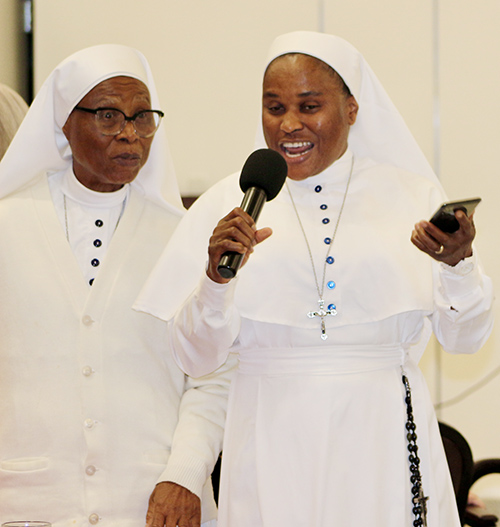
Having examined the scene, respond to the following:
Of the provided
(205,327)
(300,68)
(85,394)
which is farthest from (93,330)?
(300,68)

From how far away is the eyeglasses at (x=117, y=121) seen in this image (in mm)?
3023

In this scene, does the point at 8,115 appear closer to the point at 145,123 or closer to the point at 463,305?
the point at 145,123

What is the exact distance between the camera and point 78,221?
3.08 m

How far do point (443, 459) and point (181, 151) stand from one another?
12.1ft

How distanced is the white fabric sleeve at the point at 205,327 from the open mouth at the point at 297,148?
21.3 inches

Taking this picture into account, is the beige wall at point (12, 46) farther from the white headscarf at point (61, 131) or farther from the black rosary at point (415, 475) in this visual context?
the black rosary at point (415, 475)

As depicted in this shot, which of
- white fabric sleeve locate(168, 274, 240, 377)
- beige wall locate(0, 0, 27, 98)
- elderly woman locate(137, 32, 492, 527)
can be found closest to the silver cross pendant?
elderly woman locate(137, 32, 492, 527)

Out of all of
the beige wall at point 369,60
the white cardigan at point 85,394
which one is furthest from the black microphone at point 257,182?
the beige wall at point 369,60

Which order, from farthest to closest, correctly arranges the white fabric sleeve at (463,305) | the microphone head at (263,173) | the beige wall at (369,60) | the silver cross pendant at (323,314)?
the beige wall at (369,60), the silver cross pendant at (323,314), the white fabric sleeve at (463,305), the microphone head at (263,173)

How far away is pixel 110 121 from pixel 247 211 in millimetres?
1091

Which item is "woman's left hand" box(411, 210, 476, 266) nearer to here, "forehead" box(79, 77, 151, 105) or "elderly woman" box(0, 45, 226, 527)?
"elderly woman" box(0, 45, 226, 527)

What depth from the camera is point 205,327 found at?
2.45m

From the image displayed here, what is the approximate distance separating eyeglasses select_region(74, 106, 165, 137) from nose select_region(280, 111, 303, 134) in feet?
1.85

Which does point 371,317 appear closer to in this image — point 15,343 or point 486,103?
point 15,343
